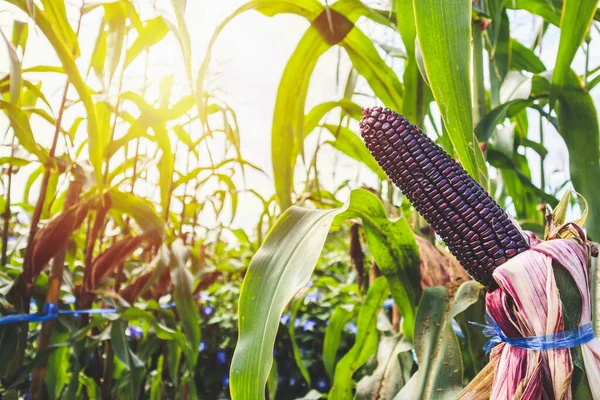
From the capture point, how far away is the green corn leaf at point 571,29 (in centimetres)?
48

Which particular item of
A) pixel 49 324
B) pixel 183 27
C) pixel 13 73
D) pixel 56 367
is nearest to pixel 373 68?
pixel 183 27

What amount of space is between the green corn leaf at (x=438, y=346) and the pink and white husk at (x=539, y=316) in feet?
0.62

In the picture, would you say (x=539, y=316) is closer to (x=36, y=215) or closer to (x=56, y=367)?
(x=36, y=215)

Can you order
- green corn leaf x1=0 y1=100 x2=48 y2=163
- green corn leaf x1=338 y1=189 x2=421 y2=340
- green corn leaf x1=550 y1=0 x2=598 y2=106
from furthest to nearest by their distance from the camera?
green corn leaf x1=0 y1=100 x2=48 y2=163 < green corn leaf x1=338 y1=189 x2=421 y2=340 < green corn leaf x1=550 y1=0 x2=598 y2=106

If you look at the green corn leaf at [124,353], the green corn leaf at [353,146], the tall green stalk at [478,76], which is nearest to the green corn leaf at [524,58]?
the tall green stalk at [478,76]

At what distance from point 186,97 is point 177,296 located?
1.27 ft

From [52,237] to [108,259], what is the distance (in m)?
0.17

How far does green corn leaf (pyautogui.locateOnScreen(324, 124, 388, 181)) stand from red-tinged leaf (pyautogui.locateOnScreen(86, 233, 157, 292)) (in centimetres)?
43

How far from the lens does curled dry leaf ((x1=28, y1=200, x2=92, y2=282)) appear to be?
74 cm

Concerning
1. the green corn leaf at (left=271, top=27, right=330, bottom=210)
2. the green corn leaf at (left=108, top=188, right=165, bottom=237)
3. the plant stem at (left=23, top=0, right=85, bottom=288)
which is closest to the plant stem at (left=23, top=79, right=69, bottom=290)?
the plant stem at (left=23, top=0, right=85, bottom=288)

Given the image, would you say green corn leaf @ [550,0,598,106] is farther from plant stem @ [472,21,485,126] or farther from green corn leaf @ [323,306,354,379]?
green corn leaf @ [323,306,354,379]

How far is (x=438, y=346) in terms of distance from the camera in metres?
0.52

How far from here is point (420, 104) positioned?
2.25 feet

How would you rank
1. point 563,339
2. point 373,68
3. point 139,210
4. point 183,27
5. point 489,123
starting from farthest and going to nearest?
1. point 139,210
2. point 373,68
3. point 489,123
4. point 183,27
5. point 563,339
